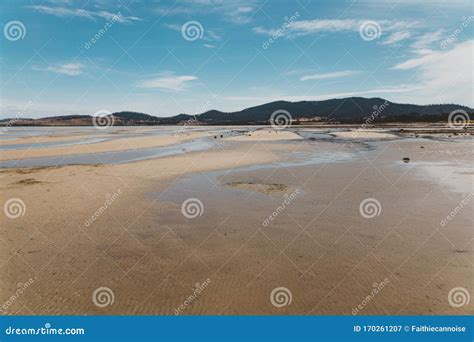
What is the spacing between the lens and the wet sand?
24.5 ft

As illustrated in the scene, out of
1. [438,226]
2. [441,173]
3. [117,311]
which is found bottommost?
[117,311]

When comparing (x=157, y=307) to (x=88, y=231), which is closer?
(x=157, y=307)

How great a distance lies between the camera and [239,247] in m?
9.99

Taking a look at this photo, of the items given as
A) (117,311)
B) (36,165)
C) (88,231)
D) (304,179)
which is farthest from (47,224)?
(36,165)

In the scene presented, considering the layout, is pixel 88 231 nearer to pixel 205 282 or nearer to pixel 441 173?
pixel 205 282

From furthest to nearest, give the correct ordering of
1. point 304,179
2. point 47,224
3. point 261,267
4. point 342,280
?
point 304,179, point 47,224, point 261,267, point 342,280

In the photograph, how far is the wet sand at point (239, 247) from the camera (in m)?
7.45

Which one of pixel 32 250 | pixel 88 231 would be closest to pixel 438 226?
pixel 88 231

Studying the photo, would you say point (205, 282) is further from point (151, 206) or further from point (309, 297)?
point (151, 206)

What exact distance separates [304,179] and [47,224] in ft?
39.4

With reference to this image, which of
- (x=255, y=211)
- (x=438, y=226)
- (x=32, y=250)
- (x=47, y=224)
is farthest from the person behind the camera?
(x=255, y=211)

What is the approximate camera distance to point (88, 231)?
11.5 m

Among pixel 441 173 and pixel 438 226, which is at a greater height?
pixel 441 173

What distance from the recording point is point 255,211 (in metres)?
13.2
